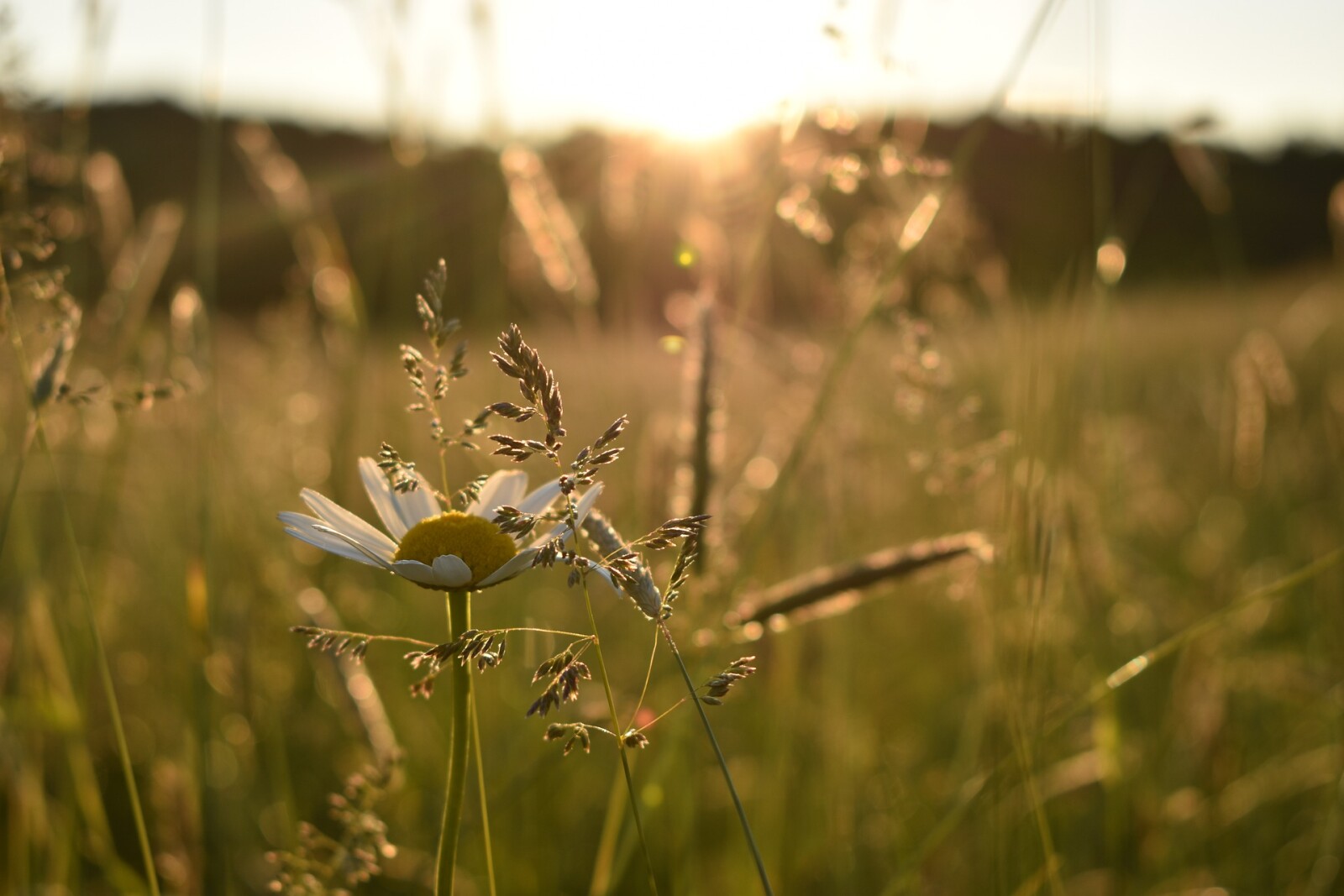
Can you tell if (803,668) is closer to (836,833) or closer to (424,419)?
(836,833)

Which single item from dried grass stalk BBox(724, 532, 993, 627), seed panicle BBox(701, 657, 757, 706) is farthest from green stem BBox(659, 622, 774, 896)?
dried grass stalk BBox(724, 532, 993, 627)

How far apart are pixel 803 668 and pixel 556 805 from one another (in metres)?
0.48

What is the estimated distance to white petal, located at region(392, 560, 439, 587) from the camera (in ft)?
1.64

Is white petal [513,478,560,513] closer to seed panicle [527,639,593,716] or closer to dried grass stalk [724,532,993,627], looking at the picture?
seed panicle [527,639,593,716]

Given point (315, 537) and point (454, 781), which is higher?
point (315, 537)

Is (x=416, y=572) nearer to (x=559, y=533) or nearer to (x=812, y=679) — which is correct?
(x=559, y=533)

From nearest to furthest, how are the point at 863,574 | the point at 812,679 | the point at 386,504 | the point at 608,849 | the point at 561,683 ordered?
1. the point at 561,683
2. the point at 386,504
3. the point at 863,574
4. the point at 608,849
5. the point at 812,679

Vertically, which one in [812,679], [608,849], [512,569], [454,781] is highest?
[512,569]

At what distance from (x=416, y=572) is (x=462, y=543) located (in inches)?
2.0

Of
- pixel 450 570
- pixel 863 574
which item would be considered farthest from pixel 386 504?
pixel 863 574

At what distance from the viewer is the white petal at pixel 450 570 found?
0.52 meters

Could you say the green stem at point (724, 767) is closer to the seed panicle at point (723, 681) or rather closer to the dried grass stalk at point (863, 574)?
the seed panicle at point (723, 681)

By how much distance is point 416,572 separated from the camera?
0.51 m

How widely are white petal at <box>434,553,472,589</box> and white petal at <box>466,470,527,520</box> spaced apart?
12 centimetres
